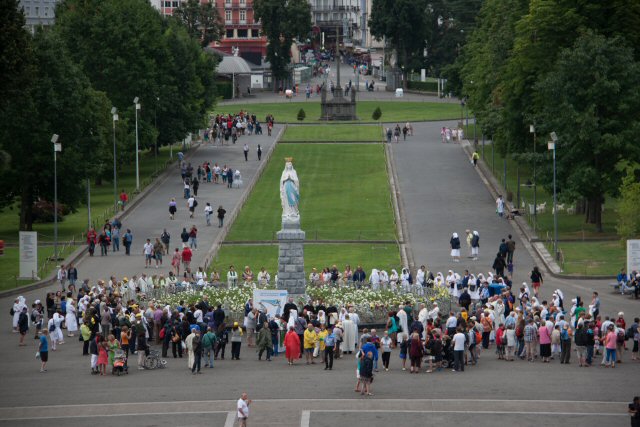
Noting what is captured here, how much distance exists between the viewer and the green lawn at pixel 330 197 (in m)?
73.3

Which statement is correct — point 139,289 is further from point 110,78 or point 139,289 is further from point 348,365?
point 110,78

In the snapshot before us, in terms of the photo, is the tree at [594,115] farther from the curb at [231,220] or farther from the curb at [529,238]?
the curb at [231,220]

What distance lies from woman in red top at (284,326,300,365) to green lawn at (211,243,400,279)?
18.0 metres

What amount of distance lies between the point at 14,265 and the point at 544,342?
29653 mm

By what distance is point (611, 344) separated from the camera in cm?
4200

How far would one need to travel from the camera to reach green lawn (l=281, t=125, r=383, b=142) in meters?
110

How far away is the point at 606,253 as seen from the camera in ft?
216

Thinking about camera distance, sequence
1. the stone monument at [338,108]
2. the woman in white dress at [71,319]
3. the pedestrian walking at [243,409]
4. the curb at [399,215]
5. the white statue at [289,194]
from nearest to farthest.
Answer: the pedestrian walking at [243,409] < the woman in white dress at [71,319] < the white statue at [289,194] < the curb at [399,215] < the stone monument at [338,108]

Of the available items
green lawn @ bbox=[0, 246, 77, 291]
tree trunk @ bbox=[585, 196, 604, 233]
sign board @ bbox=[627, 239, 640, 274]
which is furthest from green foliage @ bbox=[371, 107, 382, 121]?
sign board @ bbox=[627, 239, 640, 274]

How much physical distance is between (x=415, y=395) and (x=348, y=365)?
486 centimetres

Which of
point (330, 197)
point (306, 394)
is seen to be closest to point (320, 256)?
point (330, 197)

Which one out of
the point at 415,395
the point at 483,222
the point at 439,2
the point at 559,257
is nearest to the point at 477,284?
the point at 559,257

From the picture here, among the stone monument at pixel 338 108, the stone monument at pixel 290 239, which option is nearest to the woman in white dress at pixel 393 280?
the stone monument at pixel 290 239

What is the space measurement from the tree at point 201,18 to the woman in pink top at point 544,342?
117443 millimetres
